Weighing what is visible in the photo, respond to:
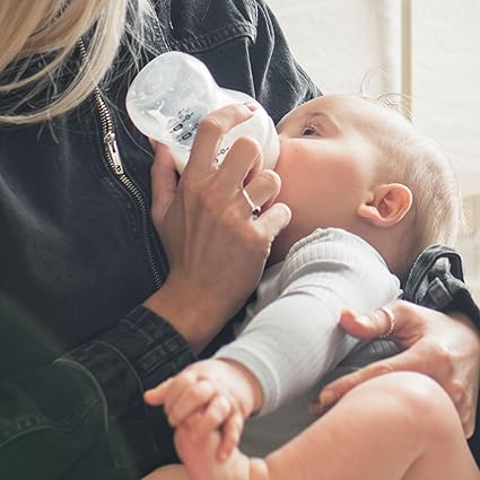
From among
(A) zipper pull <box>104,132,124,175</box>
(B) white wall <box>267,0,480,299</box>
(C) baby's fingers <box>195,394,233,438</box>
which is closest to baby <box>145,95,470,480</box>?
(C) baby's fingers <box>195,394,233,438</box>

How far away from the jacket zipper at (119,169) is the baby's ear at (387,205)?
184 millimetres

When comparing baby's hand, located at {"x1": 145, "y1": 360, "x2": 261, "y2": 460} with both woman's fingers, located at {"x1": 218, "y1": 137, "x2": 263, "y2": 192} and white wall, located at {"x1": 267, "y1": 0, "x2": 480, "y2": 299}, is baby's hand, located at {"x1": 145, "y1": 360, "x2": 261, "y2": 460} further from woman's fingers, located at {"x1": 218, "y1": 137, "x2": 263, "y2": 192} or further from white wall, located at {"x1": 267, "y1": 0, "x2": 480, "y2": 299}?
white wall, located at {"x1": 267, "y1": 0, "x2": 480, "y2": 299}

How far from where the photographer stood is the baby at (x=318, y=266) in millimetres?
597

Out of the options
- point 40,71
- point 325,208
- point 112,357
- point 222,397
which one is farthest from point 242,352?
point 40,71

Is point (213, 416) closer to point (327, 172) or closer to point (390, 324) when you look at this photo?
point (390, 324)

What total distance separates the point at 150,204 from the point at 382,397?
0.31m

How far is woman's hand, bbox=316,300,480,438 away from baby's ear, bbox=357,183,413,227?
0.12 meters

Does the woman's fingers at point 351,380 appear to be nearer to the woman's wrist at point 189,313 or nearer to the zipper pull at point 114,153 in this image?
the woman's wrist at point 189,313

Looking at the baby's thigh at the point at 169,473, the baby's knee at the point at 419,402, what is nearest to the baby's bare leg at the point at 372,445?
the baby's knee at the point at 419,402

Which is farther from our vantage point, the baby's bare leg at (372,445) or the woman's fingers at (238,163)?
the woman's fingers at (238,163)

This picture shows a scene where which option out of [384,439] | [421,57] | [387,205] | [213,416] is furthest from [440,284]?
[421,57]

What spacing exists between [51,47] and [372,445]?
1.50ft

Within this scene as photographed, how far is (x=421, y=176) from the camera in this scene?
0.91 m

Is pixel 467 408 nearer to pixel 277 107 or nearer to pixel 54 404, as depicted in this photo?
pixel 54 404
